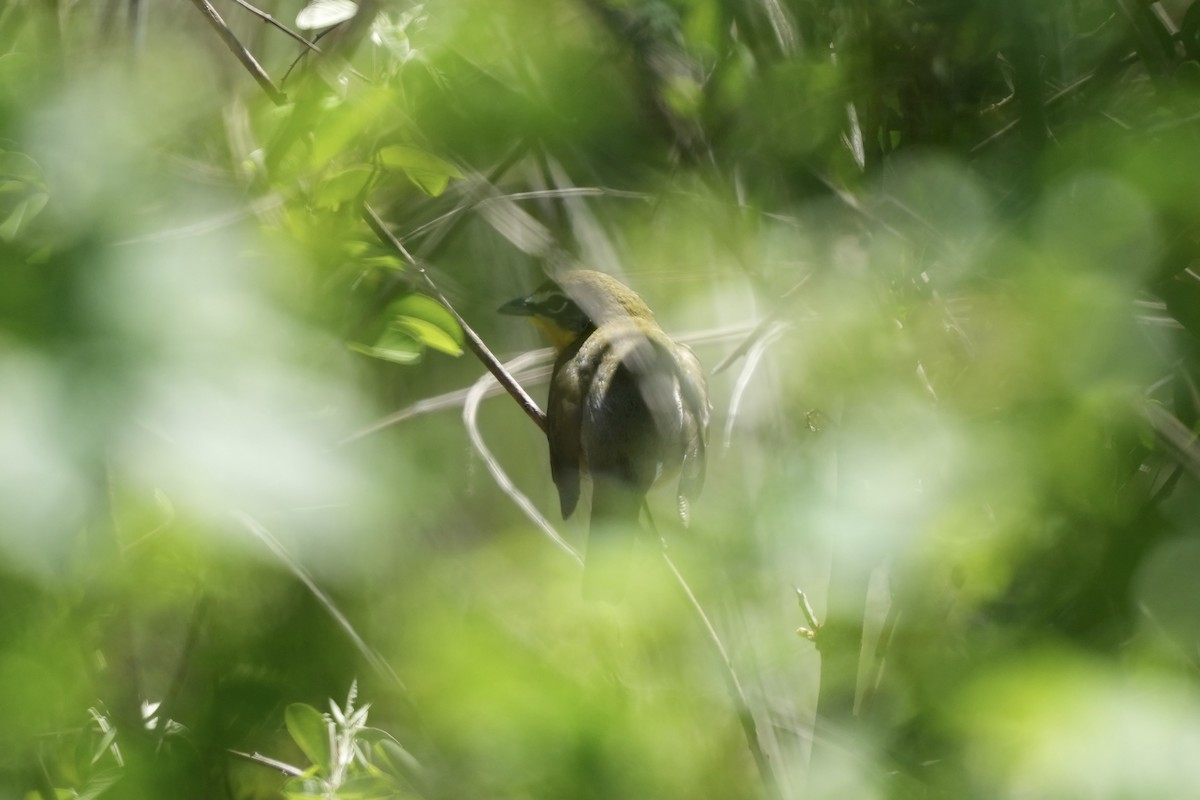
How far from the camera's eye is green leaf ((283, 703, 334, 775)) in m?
1.23

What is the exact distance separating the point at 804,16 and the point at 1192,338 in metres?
0.68

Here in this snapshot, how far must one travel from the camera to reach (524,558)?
123 centimetres

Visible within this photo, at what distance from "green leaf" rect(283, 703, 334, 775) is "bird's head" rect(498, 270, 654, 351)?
92 cm

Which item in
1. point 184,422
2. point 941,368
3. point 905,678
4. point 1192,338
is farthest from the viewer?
point 941,368

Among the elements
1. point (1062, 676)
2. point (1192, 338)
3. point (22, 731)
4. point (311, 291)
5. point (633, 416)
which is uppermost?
point (311, 291)

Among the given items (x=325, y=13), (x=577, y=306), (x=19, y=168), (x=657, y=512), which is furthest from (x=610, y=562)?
(x=577, y=306)

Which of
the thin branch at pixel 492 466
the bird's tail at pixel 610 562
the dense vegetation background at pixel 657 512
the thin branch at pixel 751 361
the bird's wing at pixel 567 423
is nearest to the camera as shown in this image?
the dense vegetation background at pixel 657 512

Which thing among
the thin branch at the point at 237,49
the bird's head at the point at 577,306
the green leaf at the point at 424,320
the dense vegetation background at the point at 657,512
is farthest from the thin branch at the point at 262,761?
the bird's head at the point at 577,306

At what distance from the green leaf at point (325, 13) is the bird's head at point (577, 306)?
0.69 m

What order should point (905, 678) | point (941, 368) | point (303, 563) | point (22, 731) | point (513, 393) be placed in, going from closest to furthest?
point (303, 563) → point (22, 731) → point (905, 678) → point (941, 368) → point (513, 393)

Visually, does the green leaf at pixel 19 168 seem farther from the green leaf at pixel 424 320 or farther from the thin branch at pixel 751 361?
the thin branch at pixel 751 361

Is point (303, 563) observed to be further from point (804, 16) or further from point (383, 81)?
point (804, 16)

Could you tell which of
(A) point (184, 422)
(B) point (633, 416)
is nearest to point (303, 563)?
(A) point (184, 422)

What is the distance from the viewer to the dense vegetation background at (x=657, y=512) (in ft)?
1.85
